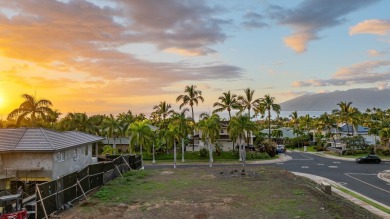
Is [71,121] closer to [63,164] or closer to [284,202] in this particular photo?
[63,164]

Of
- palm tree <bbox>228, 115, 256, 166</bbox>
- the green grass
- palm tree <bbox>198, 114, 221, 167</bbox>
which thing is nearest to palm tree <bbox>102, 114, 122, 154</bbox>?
palm tree <bbox>198, 114, 221, 167</bbox>

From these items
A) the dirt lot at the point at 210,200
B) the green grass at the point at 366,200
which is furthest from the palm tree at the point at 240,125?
the green grass at the point at 366,200

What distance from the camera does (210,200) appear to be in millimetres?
26812

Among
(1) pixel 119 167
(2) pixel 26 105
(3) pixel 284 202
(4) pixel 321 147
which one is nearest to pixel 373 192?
(3) pixel 284 202

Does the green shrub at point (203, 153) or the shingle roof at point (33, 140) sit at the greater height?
the shingle roof at point (33, 140)

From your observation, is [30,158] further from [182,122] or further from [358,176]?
[358,176]

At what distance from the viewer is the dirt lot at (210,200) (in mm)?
23109

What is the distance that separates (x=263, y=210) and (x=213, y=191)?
24.5ft

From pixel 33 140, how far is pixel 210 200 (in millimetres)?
17026

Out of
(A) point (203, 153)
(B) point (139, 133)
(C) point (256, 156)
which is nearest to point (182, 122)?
(B) point (139, 133)

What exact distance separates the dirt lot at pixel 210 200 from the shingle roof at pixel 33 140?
5.85 metres

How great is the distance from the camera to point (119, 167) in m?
39.1

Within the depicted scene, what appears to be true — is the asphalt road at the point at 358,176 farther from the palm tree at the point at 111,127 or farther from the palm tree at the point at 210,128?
the palm tree at the point at 111,127

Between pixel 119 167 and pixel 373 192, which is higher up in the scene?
pixel 119 167
